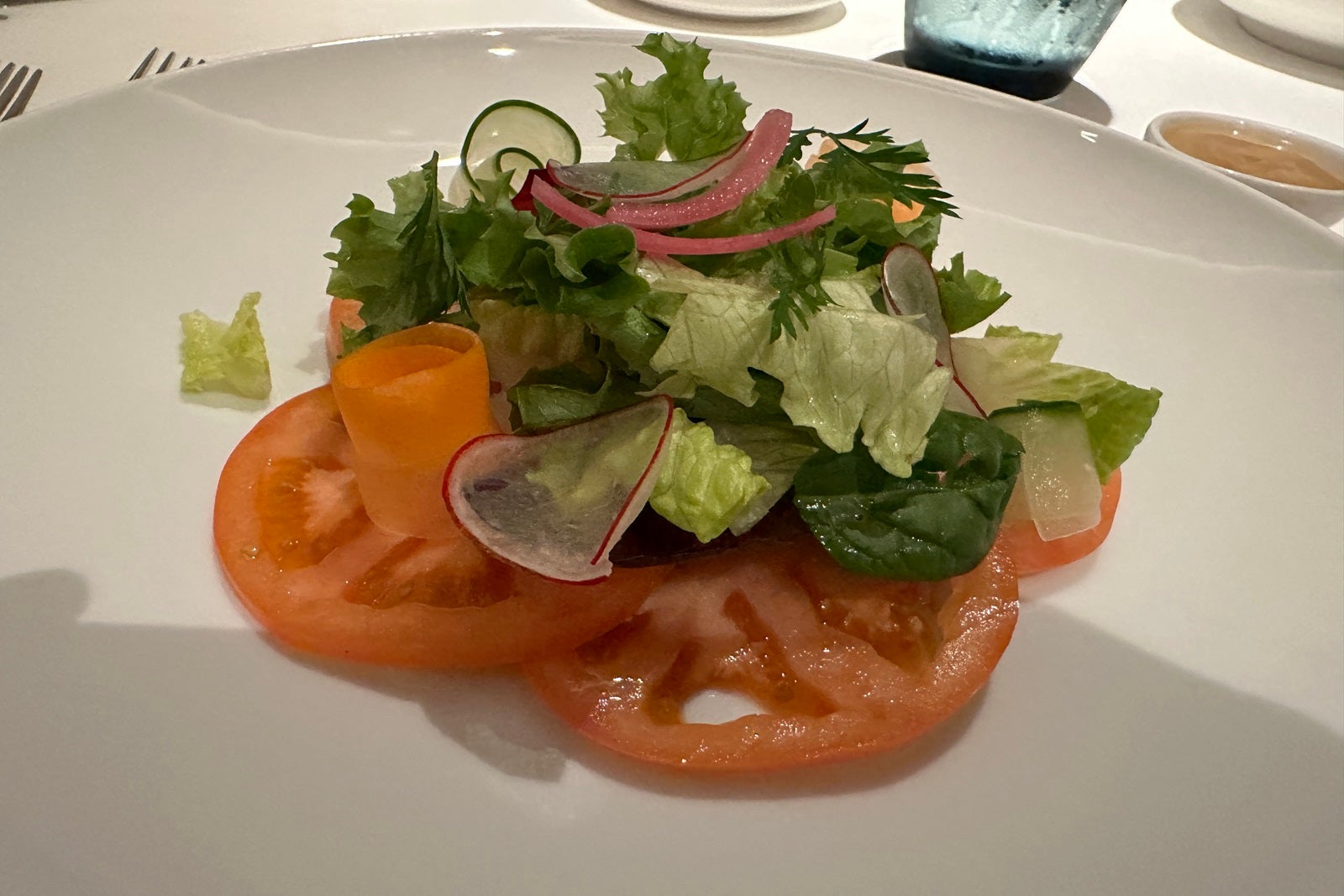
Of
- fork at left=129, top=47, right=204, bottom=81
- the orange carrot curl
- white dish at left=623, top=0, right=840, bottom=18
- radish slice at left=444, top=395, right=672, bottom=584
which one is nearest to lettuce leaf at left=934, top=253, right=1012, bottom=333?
radish slice at left=444, top=395, right=672, bottom=584

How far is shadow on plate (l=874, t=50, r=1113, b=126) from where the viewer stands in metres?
3.38

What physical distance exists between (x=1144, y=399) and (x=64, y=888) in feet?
5.86

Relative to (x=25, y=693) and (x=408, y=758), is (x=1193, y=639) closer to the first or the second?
(x=408, y=758)

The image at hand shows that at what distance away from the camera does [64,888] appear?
1042mm

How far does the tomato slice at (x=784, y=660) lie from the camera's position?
1.36 metres

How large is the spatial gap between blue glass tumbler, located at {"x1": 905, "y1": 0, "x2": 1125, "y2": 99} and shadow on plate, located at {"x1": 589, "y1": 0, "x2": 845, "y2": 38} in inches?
21.6

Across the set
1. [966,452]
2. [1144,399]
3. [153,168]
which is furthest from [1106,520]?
[153,168]

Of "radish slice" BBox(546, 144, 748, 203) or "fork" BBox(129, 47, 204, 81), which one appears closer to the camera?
"radish slice" BBox(546, 144, 748, 203)

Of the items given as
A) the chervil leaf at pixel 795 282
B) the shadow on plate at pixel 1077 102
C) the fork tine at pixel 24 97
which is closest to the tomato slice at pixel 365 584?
the chervil leaf at pixel 795 282

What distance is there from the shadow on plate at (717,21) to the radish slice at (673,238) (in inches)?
88.5

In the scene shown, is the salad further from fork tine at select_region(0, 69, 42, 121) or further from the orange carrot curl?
fork tine at select_region(0, 69, 42, 121)

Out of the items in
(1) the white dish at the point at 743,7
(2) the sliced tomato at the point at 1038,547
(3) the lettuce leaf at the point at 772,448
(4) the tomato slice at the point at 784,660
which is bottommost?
(4) the tomato slice at the point at 784,660

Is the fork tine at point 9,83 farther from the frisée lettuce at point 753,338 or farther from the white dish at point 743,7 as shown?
the white dish at point 743,7

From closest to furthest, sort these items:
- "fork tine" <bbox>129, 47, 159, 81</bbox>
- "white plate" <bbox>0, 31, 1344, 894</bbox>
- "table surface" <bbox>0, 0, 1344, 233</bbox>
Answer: "white plate" <bbox>0, 31, 1344, 894</bbox>
"fork tine" <bbox>129, 47, 159, 81</bbox>
"table surface" <bbox>0, 0, 1344, 233</bbox>
